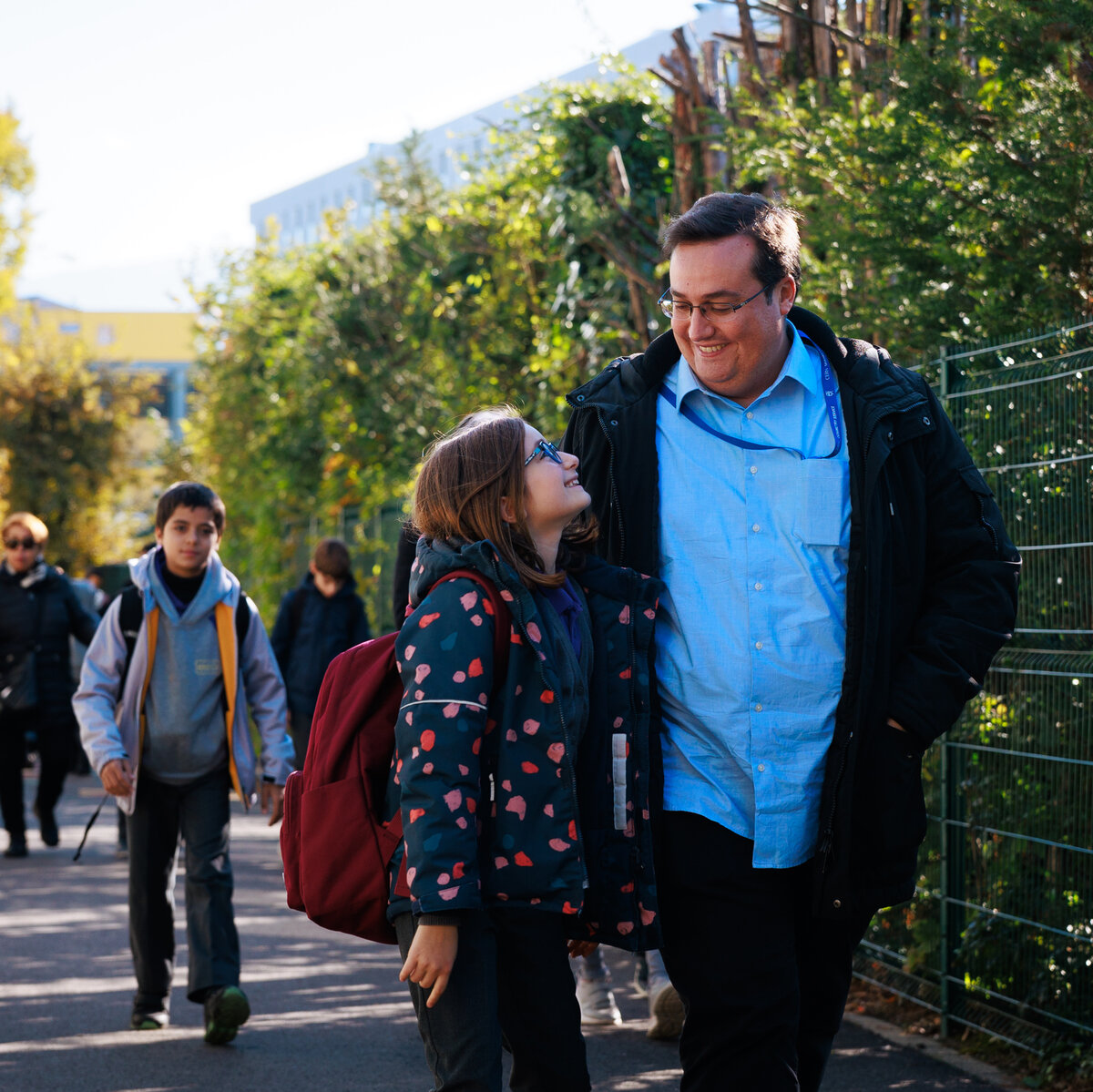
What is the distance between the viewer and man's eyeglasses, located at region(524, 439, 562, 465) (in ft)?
10.7

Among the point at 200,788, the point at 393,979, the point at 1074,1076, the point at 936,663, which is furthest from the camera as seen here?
the point at 393,979

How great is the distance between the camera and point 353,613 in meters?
11.2

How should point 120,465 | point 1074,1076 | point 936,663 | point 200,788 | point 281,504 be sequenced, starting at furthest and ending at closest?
point 120,465
point 281,504
point 200,788
point 1074,1076
point 936,663

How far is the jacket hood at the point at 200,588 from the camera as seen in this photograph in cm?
600

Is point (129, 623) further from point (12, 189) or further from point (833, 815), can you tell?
point (12, 189)

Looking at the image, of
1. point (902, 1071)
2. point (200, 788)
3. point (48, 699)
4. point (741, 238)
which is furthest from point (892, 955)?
point (48, 699)

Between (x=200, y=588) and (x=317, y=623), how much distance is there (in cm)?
504

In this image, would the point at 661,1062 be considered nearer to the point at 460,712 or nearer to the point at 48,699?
the point at 460,712

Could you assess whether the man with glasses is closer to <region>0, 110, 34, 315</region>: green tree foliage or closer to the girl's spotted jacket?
the girl's spotted jacket

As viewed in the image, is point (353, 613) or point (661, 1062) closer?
point (661, 1062)

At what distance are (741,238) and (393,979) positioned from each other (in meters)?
4.58

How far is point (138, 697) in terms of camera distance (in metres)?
5.95

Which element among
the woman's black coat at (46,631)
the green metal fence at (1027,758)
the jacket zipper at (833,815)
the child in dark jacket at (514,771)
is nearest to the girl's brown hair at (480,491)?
the child in dark jacket at (514,771)

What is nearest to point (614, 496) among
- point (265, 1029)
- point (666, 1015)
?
point (666, 1015)
